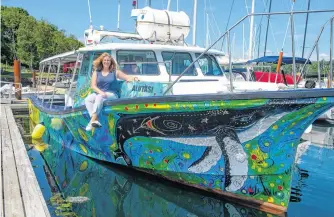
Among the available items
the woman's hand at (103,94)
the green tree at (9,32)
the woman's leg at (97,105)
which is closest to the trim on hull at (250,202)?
the woman's leg at (97,105)

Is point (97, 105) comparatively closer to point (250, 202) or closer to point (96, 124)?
point (96, 124)

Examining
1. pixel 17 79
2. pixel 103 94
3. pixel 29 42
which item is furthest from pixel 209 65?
pixel 29 42

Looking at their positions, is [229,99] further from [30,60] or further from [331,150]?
[30,60]

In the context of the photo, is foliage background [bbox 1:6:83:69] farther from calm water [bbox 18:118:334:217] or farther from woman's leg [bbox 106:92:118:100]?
woman's leg [bbox 106:92:118:100]

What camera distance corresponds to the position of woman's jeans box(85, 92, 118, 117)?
6293mm

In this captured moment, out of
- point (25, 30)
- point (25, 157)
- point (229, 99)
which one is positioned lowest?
point (25, 157)

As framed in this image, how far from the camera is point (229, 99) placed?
5098 millimetres

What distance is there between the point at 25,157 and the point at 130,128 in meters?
2.34

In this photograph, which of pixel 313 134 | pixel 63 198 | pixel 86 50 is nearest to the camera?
pixel 63 198

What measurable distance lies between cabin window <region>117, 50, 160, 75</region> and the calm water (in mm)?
1932

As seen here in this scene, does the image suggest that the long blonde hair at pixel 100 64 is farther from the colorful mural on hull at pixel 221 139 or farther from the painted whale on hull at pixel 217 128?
the painted whale on hull at pixel 217 128

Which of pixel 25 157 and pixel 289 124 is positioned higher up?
pixel 289 124

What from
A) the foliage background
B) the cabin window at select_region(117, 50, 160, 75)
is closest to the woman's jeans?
the cabin window at select_region(117, 50, 160, 75)

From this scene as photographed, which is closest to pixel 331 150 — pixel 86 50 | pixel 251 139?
pixel 251 139
